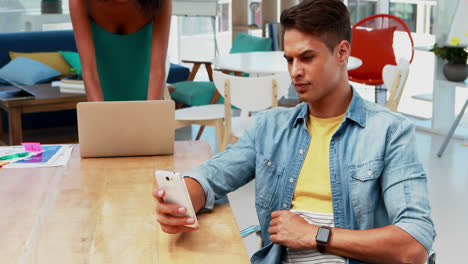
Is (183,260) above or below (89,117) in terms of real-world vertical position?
below

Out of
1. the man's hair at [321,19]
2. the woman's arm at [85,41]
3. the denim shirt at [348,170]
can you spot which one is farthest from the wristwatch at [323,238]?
the woman's arm at [85,41]

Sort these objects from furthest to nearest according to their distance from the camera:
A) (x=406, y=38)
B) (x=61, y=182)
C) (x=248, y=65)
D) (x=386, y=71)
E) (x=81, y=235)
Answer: (x=406, y=38) → (x=248, y=65) → (x=386, y=71) → (x=61, y=182) → (x=81, y=235)

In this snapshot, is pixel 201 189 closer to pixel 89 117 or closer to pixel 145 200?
pixel 145 200

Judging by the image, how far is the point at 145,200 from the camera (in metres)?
1.61

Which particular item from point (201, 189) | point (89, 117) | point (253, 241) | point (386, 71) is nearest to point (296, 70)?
point (201, 189)

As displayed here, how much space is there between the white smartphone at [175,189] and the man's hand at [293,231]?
23 cm

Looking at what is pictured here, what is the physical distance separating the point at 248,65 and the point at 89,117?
2.50m

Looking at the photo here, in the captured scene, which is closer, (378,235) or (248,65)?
(378,235)

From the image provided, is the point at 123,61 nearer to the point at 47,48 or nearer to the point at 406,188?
the point at 406,188

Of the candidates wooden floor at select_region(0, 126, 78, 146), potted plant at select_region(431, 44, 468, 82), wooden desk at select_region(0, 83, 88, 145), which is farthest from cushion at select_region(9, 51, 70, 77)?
potted plant at select_region(431, 44, 468, 82)

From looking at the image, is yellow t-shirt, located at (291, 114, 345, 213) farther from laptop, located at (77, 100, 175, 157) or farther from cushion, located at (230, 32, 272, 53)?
cushion, located at (230, 32, 272, 53)

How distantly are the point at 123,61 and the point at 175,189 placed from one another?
135 cm

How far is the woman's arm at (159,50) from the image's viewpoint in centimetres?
238

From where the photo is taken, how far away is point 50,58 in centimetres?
593
